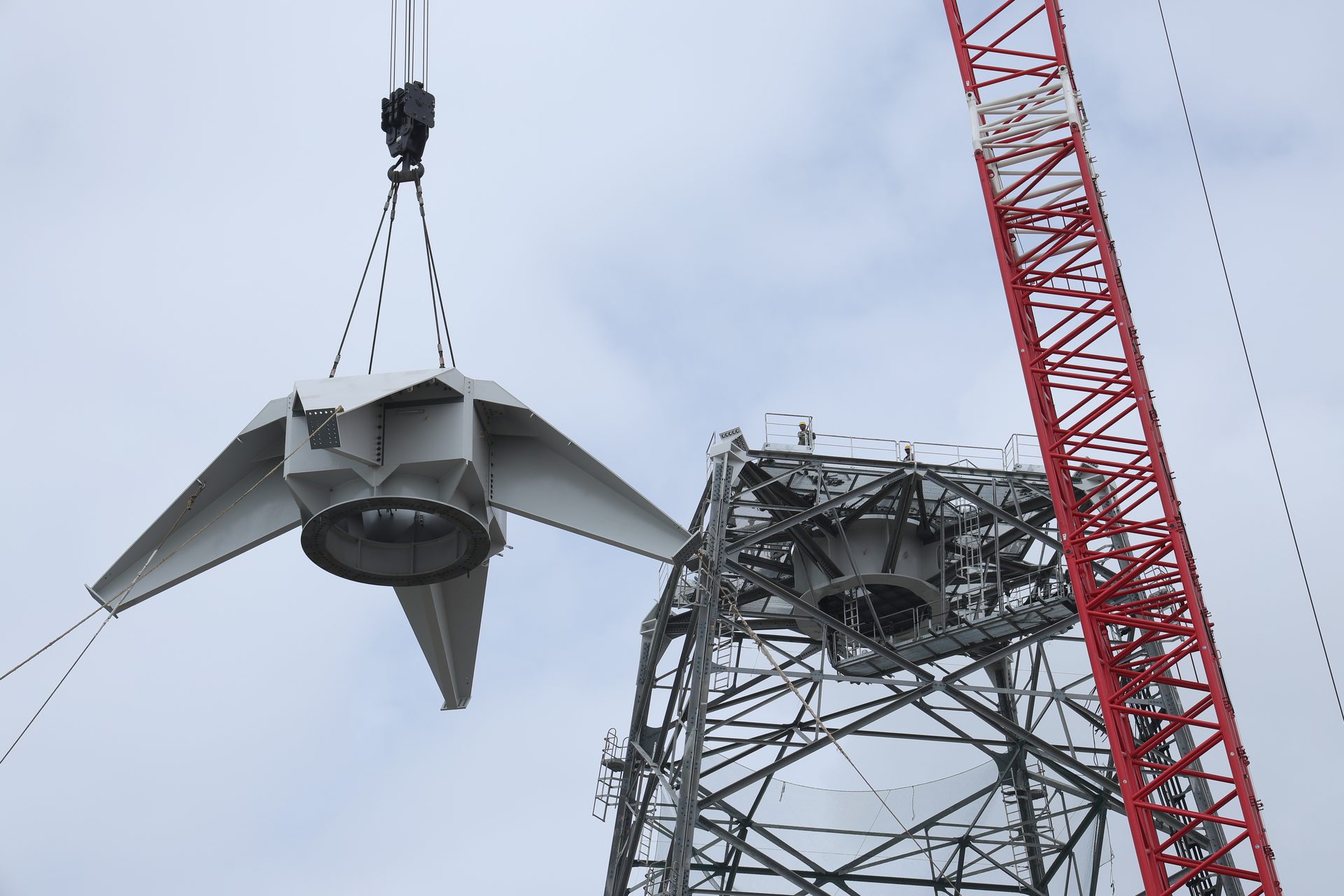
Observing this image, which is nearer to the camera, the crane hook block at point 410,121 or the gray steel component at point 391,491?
the gray steel component at point 391,491

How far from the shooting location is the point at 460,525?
29.2 m

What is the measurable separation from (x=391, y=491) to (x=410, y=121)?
1021 centimetres

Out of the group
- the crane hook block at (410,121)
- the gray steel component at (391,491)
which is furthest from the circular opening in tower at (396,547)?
the crane hook block at (410,121)

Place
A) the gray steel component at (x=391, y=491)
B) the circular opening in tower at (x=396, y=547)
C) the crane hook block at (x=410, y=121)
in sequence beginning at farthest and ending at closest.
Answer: the crane hook block at (x=410, y=121) < the circular opening in tower at (x=396, y=547) < the gray steel component at (x=391, y=491)

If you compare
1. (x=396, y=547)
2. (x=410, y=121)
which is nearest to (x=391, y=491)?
(x=396, y=547)

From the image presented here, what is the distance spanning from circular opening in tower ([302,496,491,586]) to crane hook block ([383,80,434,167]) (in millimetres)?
8822

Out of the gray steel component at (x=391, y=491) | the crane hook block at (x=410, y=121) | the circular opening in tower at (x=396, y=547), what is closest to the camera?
the gray steel component at (x=391, y=491)

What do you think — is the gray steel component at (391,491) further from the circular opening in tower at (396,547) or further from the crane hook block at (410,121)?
the crane hook block at (410,121)

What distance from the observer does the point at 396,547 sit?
3080cm

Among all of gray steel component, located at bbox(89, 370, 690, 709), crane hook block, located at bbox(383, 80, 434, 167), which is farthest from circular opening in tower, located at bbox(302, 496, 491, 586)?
crane hook block, located at bbox(383, 80, 434, 167)

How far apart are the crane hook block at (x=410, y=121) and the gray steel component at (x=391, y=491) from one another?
7939 millimetres

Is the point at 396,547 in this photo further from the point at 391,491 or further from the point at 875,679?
the point at 875,679

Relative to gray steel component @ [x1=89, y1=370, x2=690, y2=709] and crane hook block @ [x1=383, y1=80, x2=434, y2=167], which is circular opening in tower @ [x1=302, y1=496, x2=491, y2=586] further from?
crane hook block @ [x1=383, y1=80, x2=434, y2=167]

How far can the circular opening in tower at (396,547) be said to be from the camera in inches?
1180
